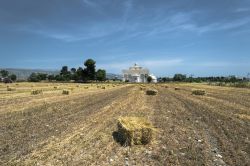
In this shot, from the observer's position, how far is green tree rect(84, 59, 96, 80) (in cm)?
15775

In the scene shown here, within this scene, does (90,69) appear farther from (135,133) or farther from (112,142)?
(135,133)

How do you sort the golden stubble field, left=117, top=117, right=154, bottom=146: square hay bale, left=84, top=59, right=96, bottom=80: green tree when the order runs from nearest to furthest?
the golden stubble field → left=117, top=117, right=154, bottom=146: square hay bale → left=84, top=59, right=96, bottom=80: green tree

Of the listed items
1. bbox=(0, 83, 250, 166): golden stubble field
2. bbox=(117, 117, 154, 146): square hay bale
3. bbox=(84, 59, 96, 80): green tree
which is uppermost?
bbox=(84, 59, 96, 80): green tree

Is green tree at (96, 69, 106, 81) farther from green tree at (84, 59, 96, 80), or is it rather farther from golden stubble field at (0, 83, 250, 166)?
golden stubble field at (0, 83, 250, 166)

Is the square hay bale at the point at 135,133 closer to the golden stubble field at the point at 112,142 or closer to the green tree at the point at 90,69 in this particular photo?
the golden stubble field at the point at 112,142

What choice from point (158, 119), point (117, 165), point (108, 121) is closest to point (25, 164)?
point (117, 165)

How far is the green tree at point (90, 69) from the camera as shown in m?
158

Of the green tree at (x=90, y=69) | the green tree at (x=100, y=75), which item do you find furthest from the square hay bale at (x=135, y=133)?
the green tree at (x=100, y=75)

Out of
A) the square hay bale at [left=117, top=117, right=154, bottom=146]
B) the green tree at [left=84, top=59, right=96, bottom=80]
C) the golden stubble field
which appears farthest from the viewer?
the green tree at [left=84, top=59, right=96, bottom=80]

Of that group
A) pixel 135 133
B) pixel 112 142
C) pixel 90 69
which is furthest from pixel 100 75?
pixel 135 133

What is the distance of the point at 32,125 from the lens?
16094 millimetres

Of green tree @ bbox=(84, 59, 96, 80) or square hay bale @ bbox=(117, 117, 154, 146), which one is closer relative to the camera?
square hay bale @ bbox=(117, 117, 154, 146)

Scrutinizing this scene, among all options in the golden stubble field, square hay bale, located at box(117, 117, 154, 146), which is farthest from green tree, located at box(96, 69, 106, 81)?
square hay bale, located at box(117, 117, 154, 146)

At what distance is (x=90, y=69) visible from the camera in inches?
6275
